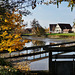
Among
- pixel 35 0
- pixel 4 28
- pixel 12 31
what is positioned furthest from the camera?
pixel 12 31

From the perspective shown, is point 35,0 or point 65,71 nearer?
point 35,0

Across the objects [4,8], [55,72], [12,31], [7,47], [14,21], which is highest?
[4,8]

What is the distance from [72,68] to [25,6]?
305 cm

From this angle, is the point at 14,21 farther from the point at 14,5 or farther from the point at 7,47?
the point at 7,47

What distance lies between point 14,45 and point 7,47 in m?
0.30

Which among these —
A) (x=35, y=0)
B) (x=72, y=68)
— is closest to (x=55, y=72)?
(x=72, y=68)

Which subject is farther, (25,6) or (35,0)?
(25,6)

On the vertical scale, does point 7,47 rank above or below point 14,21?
below

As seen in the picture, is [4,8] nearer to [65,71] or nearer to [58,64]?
[58,64]

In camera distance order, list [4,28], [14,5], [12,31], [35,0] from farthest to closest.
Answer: [12,31] < [4,28] < [14,5] < [35,0]

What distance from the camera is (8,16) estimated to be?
5410mm

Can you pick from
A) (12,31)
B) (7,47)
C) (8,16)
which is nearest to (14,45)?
(7,47)

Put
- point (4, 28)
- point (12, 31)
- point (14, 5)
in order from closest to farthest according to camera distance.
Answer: point (14, 5) → point (4, 28) → point (12, 31)

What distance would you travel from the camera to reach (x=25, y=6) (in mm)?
5383
